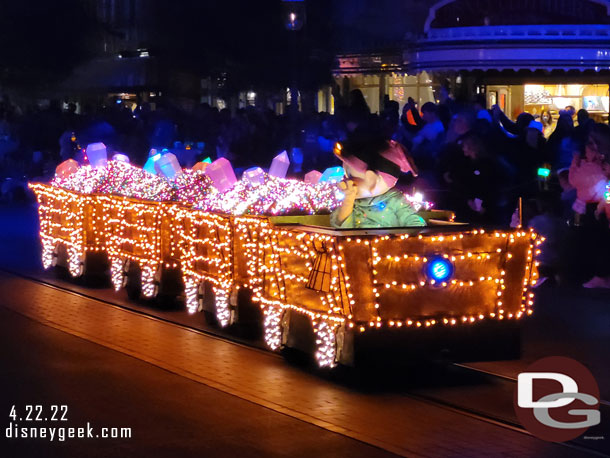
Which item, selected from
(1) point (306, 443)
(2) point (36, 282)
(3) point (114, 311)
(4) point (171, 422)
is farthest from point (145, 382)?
(2) point (36, 282)

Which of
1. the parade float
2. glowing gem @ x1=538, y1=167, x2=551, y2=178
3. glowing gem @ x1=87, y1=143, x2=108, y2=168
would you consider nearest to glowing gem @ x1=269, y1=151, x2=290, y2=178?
the parade float

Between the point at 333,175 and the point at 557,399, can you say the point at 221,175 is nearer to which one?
the point at 333,175

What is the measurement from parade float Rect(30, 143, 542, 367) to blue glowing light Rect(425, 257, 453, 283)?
0.03 feet

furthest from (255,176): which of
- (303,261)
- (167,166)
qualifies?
(303,261)

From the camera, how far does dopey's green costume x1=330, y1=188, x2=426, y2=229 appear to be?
9.39 m

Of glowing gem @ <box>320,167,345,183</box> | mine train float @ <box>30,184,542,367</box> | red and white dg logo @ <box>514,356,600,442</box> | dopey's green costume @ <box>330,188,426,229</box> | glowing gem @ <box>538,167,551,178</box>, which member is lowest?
red and white dg logo @ <box>514,356,600,442</box>

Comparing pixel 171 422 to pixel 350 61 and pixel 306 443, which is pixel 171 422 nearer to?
pixel 306 443

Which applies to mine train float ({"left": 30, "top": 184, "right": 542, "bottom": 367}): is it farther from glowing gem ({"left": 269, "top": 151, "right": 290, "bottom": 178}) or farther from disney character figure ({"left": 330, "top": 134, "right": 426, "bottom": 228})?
glowing gem ({"left": 269, "top": 151, "right": 290, "bottom": 178})

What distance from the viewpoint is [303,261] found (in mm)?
9031

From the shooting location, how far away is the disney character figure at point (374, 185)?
30.7ft

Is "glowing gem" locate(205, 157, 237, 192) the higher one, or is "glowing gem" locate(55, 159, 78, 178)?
"glowing gem" locate(205, 157, 237, 192)

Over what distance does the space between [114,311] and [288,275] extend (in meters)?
3.64

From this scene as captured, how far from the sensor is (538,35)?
27.8 m

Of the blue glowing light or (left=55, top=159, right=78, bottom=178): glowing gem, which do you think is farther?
(left=55, top=159, right=78, bottom=178): glowing gem
